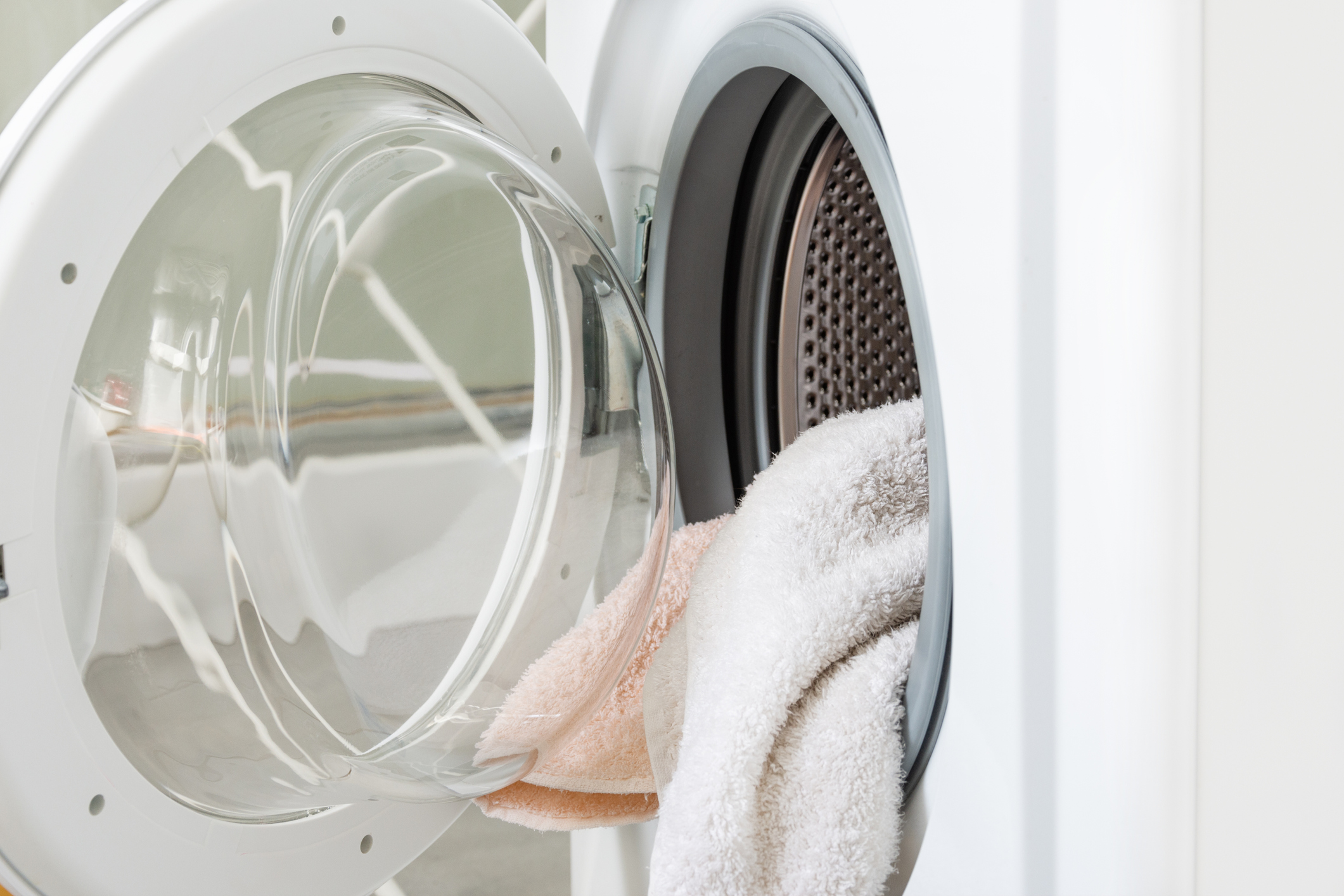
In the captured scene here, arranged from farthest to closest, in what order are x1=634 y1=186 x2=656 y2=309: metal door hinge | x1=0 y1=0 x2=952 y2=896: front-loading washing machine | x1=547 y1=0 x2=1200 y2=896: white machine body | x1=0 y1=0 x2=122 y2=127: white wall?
x1=0 y1=0 x2=122 y2=127: white wall < x1=634 y1=186 x2=656 y2=309: metal door hinge < x1=0 y1=0 x2=952 y2=896: front-loading washing machine < x1=547 y1=0 x2=1200 y2=896: white machine body

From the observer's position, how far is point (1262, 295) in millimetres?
240

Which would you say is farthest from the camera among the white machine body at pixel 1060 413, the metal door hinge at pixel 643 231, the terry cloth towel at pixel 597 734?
the metal door hinge at pixel 643 231

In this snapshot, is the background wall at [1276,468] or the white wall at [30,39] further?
the white wall at [30,39]

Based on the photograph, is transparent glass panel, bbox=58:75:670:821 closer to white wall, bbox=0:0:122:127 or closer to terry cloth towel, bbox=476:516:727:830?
terry cloth towel, bbox=476:516:727:830

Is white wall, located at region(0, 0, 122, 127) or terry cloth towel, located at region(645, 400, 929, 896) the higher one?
white wall, located at region(0, 0, 122, 127)

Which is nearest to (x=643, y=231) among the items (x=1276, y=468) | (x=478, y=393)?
(x=478, y=393)

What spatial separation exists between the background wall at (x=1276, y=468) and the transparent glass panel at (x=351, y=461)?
11.6 inches

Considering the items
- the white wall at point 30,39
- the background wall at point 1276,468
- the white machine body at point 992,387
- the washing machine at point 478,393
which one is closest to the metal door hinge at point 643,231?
the washing machine at point 478,393

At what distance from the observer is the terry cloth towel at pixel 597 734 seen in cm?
47

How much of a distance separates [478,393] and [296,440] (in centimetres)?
10

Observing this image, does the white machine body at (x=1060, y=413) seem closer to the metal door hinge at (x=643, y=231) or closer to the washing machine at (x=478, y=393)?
the washing machine at (x=478, y=393)

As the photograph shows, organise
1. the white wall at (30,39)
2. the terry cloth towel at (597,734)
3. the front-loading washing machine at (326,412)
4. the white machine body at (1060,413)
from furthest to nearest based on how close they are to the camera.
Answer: the white wall at (30,39) < the terry cloth towel at (597,734) < the front-loading washing machine at (326,412) < the white machine body at (1060,413)

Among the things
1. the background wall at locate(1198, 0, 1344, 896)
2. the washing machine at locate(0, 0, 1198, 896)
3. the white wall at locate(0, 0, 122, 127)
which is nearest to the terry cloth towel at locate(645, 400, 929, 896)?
the washing machine at locate(0, 0, 1198, 896)

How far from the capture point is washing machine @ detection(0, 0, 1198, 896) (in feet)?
0.85
